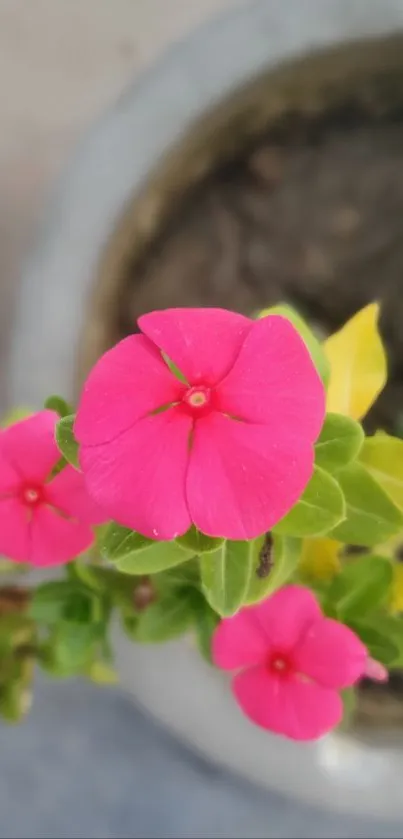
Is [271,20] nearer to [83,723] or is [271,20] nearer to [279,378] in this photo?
[279,378]

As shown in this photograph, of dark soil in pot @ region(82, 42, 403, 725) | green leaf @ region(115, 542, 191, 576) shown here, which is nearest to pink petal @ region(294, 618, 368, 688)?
green leaf @ region(115, 542, 191, 576)

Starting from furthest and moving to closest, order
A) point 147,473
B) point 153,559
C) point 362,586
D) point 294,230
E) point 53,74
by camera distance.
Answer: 1. point 53,74
2. point 294,230
3. point 362,586
4. point 153,559
5. point 147,473

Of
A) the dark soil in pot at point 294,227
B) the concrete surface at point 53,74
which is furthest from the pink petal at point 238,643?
the concrete surface at point 53,74

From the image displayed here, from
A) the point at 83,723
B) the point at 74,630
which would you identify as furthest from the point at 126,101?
the point at 83,723

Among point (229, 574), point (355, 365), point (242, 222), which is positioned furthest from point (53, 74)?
point (229, 574)

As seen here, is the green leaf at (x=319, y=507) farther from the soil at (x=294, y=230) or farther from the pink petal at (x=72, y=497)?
the soil at (x=294, y=230)

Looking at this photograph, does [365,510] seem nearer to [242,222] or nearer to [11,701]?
[11,701]
